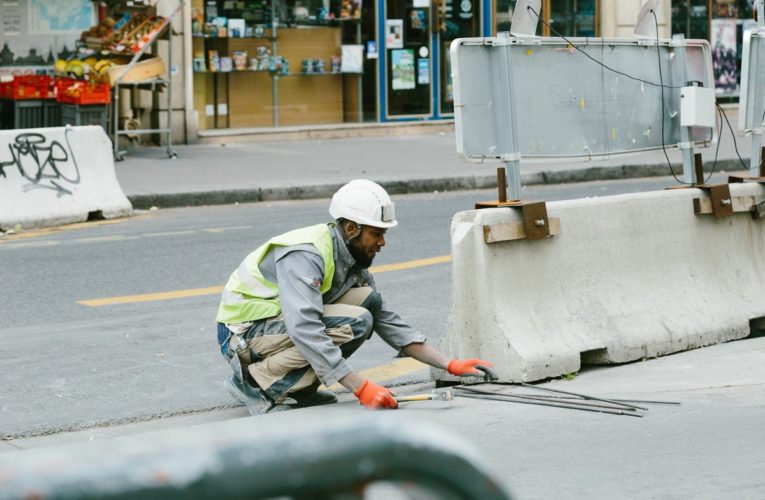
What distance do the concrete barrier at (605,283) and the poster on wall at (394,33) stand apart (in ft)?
43.1

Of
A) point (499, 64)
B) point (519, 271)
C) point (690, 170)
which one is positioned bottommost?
point (519, 271)

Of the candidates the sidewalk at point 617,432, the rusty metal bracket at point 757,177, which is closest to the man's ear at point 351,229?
the sidewalk at point 617,432

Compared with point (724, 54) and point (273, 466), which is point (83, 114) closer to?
point (724, 54)

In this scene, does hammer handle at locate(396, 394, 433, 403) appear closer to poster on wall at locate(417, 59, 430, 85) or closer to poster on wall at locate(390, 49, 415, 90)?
poster on wall at locate(390, 49, 415, 90)

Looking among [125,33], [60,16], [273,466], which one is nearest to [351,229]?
[273,466]

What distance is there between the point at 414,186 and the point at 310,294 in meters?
9.49

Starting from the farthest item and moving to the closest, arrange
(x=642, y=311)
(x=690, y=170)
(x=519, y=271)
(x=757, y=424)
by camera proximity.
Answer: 1. (x=690, y=170)
2. (x=642, y=311)
3. (x=519, y=271)
4. (x=757, y=424)

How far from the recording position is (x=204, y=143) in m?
18.3

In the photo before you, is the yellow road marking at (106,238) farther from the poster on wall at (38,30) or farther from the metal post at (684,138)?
the poster on wall at (38,30)

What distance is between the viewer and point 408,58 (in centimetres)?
2028

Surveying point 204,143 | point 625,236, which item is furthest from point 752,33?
point 204,143

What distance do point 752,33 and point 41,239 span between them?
6120 mm

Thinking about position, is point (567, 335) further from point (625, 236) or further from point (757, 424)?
point (757, 424)

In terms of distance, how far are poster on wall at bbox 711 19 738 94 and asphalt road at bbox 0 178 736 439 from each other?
12.0m
